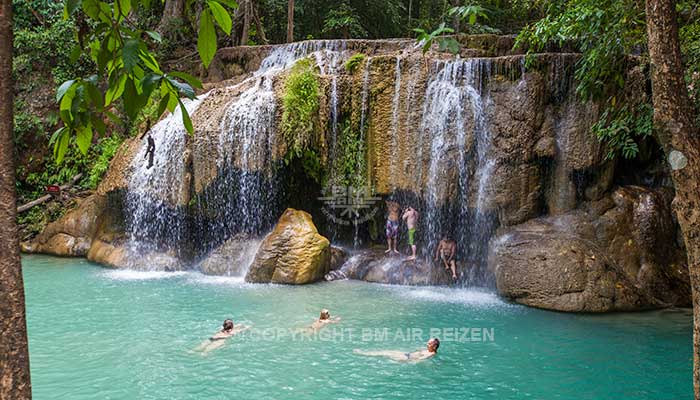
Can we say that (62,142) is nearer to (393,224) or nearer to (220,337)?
(220,337)

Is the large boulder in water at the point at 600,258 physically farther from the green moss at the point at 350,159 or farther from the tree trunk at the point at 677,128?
the tree trunk at the point at 677,128

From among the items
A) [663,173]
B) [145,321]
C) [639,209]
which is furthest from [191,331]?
[663,173]

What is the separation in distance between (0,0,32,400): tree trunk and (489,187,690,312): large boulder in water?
25.9 feet

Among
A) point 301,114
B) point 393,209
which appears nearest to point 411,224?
point 393,209

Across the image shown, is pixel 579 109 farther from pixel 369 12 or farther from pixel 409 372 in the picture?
pixel 369 12

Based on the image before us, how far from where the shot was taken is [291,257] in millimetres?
10141

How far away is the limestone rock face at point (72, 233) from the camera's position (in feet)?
41.7

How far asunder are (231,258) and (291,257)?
5.35 ft

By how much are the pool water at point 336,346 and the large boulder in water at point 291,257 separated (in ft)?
1.32

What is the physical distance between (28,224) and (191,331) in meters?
9.21

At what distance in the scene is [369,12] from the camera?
824 inches

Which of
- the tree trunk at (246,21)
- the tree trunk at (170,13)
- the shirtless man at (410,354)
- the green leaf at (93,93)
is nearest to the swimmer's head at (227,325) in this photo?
the shirtless man at (410,354)

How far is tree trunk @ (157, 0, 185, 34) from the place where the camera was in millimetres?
17094

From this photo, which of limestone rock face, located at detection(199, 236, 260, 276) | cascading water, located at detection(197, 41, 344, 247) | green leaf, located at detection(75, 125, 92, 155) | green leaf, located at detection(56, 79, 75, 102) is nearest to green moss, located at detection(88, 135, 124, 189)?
cascading water, located at detection(197, 41, 344, 247)
